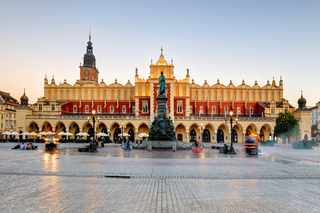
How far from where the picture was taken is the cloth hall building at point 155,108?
192 feet

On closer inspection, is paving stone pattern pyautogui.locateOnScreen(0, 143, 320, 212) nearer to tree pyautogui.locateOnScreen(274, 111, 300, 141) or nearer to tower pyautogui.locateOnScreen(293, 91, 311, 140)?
tree pyautogui.locateOnScreen(274, 111, 300, 141)

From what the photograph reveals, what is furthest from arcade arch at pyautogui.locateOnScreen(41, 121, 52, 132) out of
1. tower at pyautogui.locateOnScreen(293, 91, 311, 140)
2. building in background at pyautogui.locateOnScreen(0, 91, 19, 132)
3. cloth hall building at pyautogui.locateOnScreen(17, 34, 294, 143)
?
tower at pyautogui.locateOnScreen(293, 91, 311, 140)

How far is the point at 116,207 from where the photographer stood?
7348mm

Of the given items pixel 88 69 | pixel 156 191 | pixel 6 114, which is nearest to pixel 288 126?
pixel 156 191

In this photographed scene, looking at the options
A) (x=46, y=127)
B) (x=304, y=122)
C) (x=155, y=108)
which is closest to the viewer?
(x=304, y=122)

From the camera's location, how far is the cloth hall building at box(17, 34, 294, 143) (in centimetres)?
5856

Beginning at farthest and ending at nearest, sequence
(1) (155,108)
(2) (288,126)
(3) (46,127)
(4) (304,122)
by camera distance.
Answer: (3) (46,127) < (1) (155,108) < (4) (304,122) < (2) (288,126)

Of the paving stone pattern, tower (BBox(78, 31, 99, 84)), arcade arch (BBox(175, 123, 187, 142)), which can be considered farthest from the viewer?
tower (BBox(78, 31, 99, 84))

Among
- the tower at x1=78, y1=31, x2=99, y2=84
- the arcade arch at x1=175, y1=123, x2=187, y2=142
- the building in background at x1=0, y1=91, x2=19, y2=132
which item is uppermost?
the tower at x1=78, y1=31, x2=99, y2=84

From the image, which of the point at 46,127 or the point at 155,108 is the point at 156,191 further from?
the point at 46,127

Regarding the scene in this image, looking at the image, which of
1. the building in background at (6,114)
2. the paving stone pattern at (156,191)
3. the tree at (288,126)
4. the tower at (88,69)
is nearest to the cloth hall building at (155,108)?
the tree at (288,126)

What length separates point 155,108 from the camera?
197 feet

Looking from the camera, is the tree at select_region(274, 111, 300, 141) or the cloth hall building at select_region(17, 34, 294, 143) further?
the cloth hall building at select_region(17, 34, 294, 143)

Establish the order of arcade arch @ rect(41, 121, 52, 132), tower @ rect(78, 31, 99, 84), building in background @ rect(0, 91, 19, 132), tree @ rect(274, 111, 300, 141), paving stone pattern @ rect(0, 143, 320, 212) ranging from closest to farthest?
1. paving stone pattern @ rect(0, 143, 320, 212)
2. tree @ rect(274, 111, 300, 141)
3. arcade arch @ rect(41, 121, 52, 132)
4. building in background @ rect(0, 91, 19, 132)
5. tower @ rect(78, 31, 99, 84)
